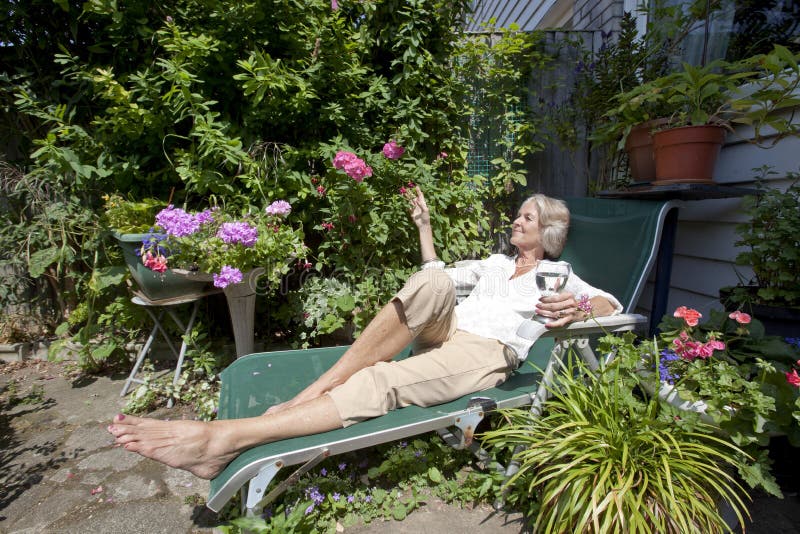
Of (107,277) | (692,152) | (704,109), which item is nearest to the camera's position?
(692,152)

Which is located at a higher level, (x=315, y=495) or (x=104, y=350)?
(x=104, y=350)

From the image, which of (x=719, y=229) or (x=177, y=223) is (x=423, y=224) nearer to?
(x=177, y=223)

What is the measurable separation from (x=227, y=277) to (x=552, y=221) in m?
1.63

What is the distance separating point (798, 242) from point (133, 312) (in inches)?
139

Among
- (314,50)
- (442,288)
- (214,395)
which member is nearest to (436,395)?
(442,288)

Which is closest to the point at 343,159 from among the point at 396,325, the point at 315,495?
the point at 396,325

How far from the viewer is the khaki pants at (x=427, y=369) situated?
5.12ft

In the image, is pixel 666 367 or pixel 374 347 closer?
pixel 666 367

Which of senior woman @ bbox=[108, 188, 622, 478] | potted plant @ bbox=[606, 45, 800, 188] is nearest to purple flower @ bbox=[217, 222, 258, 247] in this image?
senior woman @ bbox=[108, 188, 622, 478]

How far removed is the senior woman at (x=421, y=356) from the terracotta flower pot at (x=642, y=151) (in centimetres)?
60

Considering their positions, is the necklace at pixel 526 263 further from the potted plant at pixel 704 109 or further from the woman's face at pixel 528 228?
the potted plant at pixel 704 109

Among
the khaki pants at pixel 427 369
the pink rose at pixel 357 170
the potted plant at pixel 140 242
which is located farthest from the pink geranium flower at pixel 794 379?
the potted plant at pixel 140 242

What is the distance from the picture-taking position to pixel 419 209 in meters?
2.38

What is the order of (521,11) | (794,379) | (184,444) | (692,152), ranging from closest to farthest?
(794,379), (184,444), (692,152), (521,11)
